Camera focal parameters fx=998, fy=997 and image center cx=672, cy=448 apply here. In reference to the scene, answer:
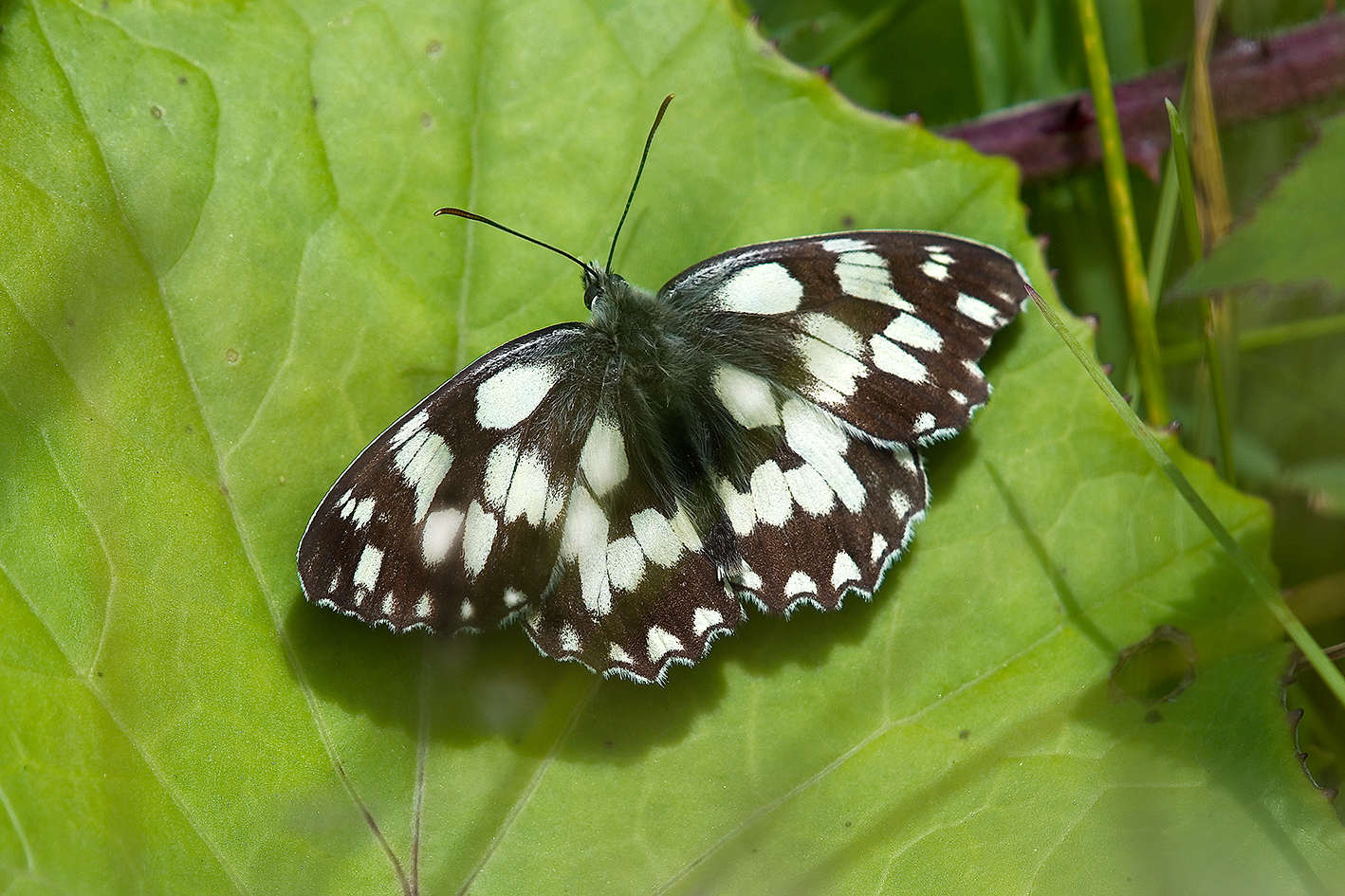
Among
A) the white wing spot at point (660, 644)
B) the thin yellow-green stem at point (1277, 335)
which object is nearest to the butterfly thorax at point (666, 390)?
the white wing spot at point (660, 644)

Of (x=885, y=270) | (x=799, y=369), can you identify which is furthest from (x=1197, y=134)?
(x=799, y=369)

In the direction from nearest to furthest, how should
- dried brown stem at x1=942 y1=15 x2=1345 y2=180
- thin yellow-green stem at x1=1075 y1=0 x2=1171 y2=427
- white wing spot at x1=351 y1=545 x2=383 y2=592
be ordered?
white wing spot at x1=351 y1=545 x2=383 y2=592 → thin yellow-green stem at x1=1075 y1=0 x2=1171 y2=427 → dried brown stem at x1=942 y1=15 x2=1345 y2=180

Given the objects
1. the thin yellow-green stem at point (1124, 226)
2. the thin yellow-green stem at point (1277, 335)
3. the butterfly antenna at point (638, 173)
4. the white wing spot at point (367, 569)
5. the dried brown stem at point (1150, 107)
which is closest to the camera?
the white wing spot at point (367, 569)

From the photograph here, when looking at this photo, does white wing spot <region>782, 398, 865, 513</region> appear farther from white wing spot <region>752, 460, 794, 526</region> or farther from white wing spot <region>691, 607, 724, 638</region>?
white wing spot <region>691, 607, 724, 638</region>

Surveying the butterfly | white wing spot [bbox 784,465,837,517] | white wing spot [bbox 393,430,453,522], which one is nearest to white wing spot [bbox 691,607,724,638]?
the butterfly

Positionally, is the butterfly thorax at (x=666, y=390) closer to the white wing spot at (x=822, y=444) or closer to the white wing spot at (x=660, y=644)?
the white wing spot at (x=822, y=444)
